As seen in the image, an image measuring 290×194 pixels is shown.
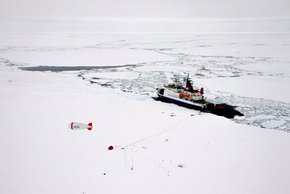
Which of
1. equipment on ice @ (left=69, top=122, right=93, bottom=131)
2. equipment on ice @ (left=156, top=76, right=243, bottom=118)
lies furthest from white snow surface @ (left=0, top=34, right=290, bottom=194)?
equipment on ice @ (left=156, top=76, right=243, bottom=118)

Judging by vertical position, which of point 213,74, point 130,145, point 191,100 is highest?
point 213,74

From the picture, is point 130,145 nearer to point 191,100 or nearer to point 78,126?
point 78,126

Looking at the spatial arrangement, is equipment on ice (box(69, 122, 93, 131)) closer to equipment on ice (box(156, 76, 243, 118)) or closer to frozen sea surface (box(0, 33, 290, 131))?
frozen sea surface (box(0, 33, 290, 131))

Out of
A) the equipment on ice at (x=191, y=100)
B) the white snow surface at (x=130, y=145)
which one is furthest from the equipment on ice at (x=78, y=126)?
the equipment on ice at (x=191, y=100)

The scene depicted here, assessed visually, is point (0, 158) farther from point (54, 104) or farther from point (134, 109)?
point (134, 109)

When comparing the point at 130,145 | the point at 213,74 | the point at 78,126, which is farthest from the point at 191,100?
the point at 213,74

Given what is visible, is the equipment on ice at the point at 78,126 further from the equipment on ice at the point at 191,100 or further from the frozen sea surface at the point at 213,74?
the equipment on ice at the point at 191,100

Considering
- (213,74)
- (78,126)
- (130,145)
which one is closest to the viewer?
(130,145)

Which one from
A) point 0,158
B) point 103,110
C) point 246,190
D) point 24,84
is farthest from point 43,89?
point 246,190

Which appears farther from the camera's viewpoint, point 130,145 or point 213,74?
point 213,74

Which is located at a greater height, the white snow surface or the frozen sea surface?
the frozen sea surface
